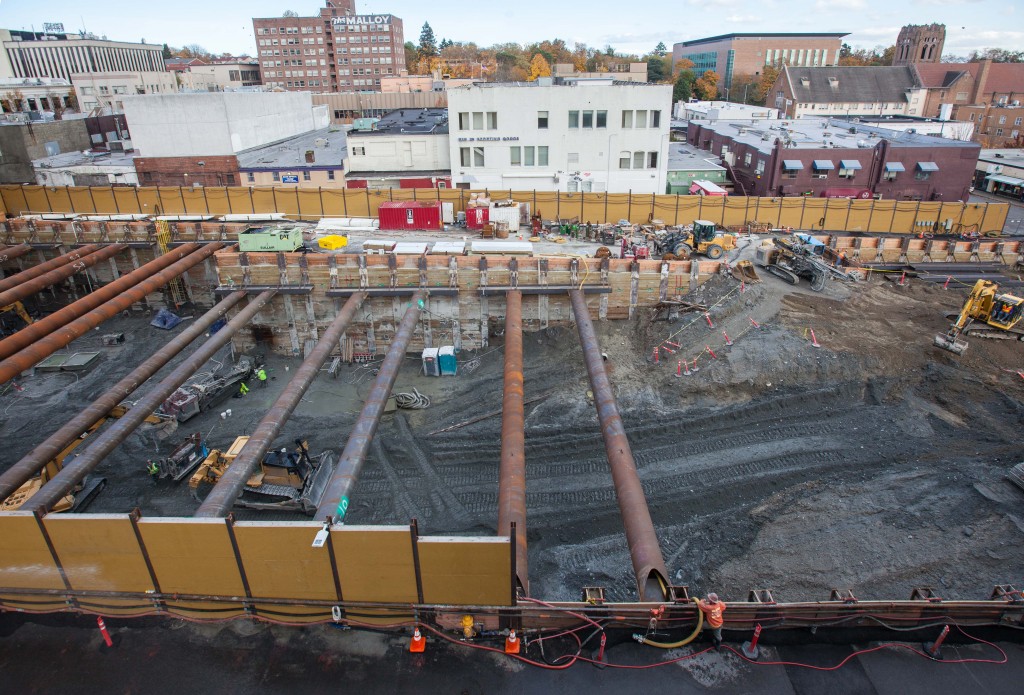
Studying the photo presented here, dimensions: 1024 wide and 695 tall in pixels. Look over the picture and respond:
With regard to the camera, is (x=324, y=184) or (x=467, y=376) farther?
(x=324, y=184)

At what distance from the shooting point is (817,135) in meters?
56.3

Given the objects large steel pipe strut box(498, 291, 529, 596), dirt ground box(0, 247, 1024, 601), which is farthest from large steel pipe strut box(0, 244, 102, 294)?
large steel pipe strut box(498, 291, 529, 596)

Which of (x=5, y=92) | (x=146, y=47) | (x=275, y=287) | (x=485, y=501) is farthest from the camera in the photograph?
(x=146, y=47)

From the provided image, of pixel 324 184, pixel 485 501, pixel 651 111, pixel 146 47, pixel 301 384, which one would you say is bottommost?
pixel 485 501

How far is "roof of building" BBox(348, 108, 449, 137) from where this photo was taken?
5125 cm

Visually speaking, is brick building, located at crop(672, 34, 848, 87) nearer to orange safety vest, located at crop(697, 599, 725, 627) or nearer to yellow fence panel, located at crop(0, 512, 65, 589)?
orange safety vest, located at crop(697, 599, 725, 627)

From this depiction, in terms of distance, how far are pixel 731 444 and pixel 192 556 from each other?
19378 mm

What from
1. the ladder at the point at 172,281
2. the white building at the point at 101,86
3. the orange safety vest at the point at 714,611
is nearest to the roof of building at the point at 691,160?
the ladder at the point at 172,281

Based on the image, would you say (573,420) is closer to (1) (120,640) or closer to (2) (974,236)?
(1) (120,640)

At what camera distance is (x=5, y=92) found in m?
78.7

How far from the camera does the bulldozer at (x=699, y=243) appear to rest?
3488cm

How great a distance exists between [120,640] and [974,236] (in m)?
53.0

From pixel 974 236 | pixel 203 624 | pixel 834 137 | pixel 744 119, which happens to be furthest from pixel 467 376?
pixel 744 119

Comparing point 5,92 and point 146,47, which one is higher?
point 146,47
